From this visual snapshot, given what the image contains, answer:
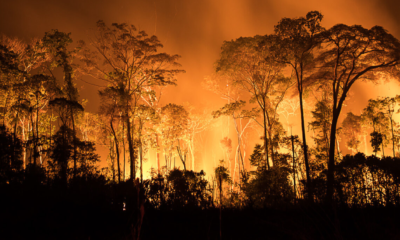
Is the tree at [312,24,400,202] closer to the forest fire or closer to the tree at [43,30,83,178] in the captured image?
the forest fire

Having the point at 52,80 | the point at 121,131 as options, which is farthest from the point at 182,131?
the point at 52,80

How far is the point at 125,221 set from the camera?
4.86 meters

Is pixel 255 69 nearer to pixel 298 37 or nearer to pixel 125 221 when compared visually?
pixel 298 37

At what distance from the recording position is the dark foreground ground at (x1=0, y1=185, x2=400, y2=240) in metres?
4.09

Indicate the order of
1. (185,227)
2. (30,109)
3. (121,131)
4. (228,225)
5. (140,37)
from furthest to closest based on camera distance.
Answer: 1. (121,131)
2. (140,37)
3. (30,109)
4. (228,225)
5. (185,227)

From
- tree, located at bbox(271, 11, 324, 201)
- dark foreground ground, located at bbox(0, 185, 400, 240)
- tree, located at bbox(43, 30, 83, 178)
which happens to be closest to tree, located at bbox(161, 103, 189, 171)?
tree, located at bbox(43, 30, 83, 178)

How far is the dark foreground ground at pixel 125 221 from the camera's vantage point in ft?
13.4

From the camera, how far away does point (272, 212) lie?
5.51 metres

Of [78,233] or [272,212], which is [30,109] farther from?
[272,212]

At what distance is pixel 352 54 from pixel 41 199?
46.8ft

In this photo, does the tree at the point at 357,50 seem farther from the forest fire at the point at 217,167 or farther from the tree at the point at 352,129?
the tree at the point at 352,129

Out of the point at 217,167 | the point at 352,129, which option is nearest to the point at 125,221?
→ the point at 217,167

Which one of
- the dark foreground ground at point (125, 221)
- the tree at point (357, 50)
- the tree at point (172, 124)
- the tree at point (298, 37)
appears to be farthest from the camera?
the tree at point (172, 124)

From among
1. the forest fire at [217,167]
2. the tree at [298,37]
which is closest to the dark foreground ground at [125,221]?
the forest fire at [217,167]
